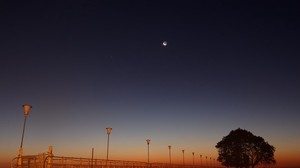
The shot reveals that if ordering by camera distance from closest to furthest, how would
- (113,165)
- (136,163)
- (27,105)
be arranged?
(27,105)
(113,165)
(136,163)

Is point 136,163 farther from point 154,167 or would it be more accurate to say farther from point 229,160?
point 229,160

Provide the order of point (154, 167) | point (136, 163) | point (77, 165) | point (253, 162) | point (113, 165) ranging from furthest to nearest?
point (253, 162) → point (154, 167) → point (136, 163) → point (113, 165) → point (77, 165)

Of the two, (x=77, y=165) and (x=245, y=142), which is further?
(x=245, y=142)

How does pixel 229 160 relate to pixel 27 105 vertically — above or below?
below

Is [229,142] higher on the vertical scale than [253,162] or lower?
higher

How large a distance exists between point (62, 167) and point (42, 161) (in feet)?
8.36

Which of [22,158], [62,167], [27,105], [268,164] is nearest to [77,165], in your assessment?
[62,167]

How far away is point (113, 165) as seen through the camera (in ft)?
110

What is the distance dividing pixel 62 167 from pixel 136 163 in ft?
62.9

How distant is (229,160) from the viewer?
234ft

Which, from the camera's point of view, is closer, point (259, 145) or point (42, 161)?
point (42, 161)

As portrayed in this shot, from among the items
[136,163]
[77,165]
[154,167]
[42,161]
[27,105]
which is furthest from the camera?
[154,167]

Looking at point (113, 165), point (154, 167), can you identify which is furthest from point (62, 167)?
point (154, 167)

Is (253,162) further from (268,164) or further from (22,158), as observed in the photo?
(22,158)
